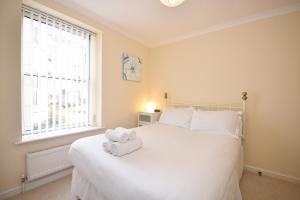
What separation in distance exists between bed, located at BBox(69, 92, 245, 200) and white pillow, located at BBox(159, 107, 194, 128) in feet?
2.71

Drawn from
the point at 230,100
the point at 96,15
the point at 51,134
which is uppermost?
the point at 96,15

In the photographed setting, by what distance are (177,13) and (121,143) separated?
209 centimetres

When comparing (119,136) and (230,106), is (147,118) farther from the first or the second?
(119,136)

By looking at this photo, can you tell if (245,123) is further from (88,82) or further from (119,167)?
(88,82)

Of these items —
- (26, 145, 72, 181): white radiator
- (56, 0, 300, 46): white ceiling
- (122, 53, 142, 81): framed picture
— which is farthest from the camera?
(122, 53, 142, 81): framed picture

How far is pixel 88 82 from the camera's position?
259 centimetres

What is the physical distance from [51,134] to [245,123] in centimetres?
299

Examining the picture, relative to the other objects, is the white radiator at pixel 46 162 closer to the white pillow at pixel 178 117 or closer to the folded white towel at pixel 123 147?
the folded white towel at pixel 123 147

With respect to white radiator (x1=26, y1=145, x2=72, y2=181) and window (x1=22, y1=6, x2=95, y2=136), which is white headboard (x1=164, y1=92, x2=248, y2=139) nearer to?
window (x1=22, y1=6, x2=95, y2=136)

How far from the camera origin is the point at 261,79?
88.2 inches

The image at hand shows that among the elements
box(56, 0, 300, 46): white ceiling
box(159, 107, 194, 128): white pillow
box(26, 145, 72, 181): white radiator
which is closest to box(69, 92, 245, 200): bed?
box(26, 145, 72, 181): white radiator

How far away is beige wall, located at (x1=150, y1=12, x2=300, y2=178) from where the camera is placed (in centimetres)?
204

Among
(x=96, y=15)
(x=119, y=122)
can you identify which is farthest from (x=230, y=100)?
(x=96, y=15)

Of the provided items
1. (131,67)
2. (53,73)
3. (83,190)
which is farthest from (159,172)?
(131,67)
